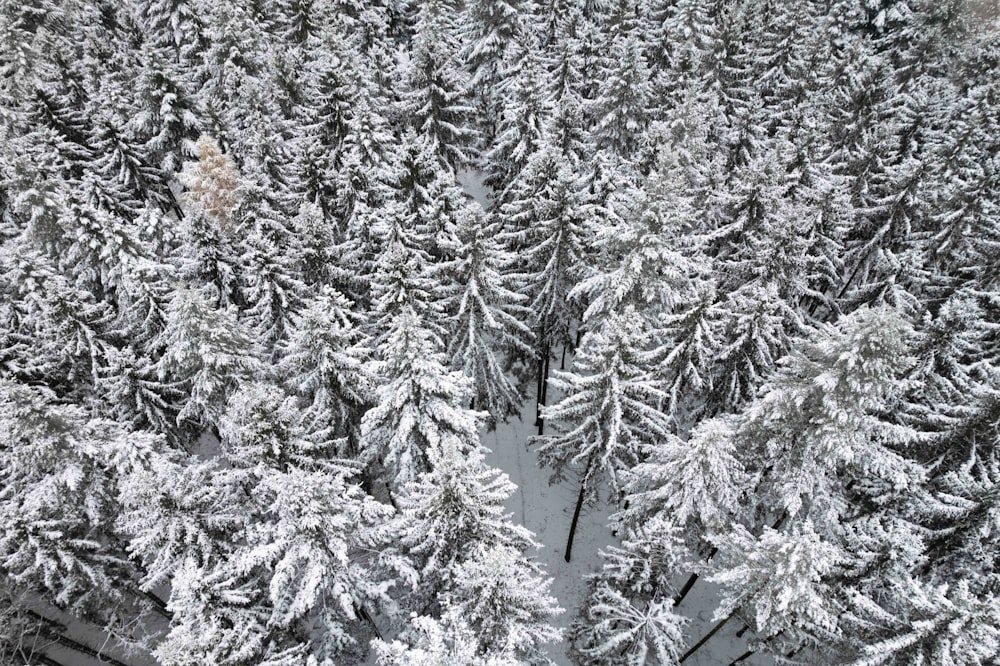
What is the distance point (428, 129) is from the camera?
27219mm

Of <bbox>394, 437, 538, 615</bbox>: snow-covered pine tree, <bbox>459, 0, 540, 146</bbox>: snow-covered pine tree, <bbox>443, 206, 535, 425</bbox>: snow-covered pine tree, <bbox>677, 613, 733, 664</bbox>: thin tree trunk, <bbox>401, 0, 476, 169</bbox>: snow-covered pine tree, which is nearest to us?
<bbox>394, 437, 538, 615</bbox>: snow-covered pine tree

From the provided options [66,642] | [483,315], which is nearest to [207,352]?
[483,315]

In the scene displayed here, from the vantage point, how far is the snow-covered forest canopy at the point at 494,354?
1429cm

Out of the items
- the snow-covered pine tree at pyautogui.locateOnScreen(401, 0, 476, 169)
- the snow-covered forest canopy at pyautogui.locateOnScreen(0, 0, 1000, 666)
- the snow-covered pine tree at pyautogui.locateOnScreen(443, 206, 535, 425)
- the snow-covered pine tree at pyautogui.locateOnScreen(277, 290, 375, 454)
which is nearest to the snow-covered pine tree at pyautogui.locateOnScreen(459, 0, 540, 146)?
the snow-covered forest canopy at pyautogui.locateOnScreen(0, 0, 1000, 666)

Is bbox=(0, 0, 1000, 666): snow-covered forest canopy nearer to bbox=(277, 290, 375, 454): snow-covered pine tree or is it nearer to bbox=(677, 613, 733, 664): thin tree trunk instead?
bbox=(277, 290, 375, 454): snow-covered pine tree

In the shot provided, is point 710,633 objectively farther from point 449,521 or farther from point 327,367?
point 327,367

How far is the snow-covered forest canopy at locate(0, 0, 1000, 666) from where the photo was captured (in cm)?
→ 1429

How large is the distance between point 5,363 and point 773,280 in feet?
93.7

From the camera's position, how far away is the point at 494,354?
23781 millimetres

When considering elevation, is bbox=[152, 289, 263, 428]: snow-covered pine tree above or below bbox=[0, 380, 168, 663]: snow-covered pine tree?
above

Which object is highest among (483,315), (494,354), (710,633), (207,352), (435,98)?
(435,98)

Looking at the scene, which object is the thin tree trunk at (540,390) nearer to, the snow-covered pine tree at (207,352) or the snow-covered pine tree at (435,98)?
the snow-covered pine tree at (435,98)

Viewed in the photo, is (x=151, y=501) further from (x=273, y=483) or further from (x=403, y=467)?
(x=403, y=467)

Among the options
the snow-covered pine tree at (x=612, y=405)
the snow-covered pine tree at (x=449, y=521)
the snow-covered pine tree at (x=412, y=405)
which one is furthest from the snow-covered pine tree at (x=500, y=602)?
the snow-covered pine tree at (x=612, y=405)
